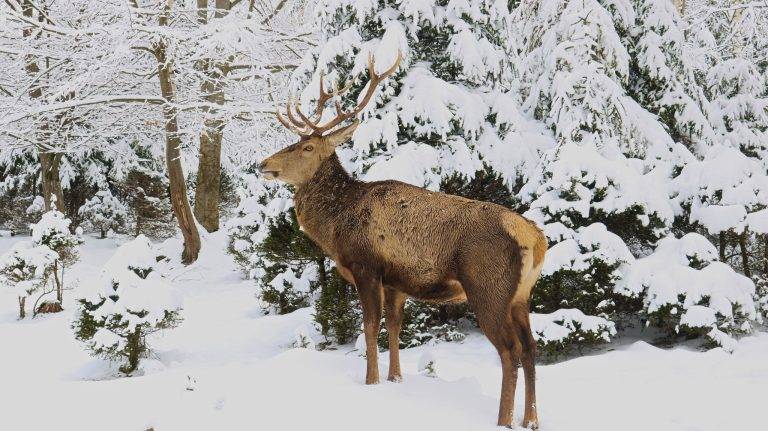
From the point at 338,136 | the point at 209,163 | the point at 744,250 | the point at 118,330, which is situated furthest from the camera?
the point at 209,163

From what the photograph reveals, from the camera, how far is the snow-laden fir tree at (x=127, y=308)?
25.2 feet

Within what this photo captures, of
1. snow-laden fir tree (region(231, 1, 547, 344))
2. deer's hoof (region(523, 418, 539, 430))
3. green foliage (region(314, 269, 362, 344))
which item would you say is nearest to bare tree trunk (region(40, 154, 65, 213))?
snow-laden fir tree (region(231, 1, 547, 344))

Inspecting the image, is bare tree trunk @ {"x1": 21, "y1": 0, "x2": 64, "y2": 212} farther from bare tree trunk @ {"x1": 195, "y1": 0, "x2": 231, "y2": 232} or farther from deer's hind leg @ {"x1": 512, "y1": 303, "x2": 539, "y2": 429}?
deer's hind leg @ {"x1": 512, "y1": 303, "x2": 539, "y2": 429}

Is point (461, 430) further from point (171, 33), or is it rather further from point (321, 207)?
point (171, 33)

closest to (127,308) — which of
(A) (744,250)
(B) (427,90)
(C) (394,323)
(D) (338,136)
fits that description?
(B) (427,90)

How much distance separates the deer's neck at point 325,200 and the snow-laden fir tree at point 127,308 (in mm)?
3935

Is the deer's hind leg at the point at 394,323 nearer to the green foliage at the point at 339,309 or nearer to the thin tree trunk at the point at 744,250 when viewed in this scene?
the green foliage at the point at 339,309

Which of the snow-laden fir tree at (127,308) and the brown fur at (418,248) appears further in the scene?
the snow-laden fir tree at (127,308)

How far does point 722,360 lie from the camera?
20.6 ft

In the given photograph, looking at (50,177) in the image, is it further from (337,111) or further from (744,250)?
(744,250)

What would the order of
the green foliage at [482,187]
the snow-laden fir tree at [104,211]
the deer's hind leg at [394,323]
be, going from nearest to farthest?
the deer's hind leg at [394,323], the green foliage at [482,187], the snow-laden fir tree at [104,211]

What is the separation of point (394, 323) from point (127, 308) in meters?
4.50

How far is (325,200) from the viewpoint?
445 centimetres

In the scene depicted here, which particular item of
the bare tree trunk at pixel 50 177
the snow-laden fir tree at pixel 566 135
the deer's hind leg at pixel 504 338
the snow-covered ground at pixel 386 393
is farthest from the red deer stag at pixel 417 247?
the bare tree trunk at pixel 50 177
